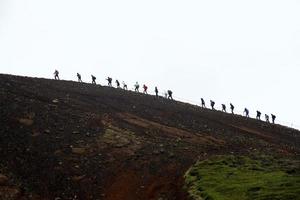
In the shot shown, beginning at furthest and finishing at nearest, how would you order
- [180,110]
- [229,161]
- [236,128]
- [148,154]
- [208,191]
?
[180,110] < [236,128] < [148,154] < [229,161] < [208,191]

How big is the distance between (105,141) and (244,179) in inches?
617

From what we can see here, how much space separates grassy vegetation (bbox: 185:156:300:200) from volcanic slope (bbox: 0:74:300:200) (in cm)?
167

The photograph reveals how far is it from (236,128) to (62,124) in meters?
21.0

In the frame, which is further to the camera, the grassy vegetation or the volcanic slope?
the volcanic slope

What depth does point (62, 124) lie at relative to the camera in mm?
46219

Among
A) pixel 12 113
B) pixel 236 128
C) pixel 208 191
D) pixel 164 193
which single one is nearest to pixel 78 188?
pixel 164 193

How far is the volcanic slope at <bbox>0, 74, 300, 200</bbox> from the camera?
116 feet

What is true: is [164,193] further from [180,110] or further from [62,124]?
[180,110]

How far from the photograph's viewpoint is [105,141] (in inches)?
1716

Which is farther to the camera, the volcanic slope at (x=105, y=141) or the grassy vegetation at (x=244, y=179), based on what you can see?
the volcanic slope at (x=105, y=141)

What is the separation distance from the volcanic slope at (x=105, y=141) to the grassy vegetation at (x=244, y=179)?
65.9 inches

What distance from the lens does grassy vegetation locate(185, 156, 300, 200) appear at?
28.0 meters

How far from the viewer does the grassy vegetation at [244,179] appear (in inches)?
1102

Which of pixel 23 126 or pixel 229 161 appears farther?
pixel 23 126
